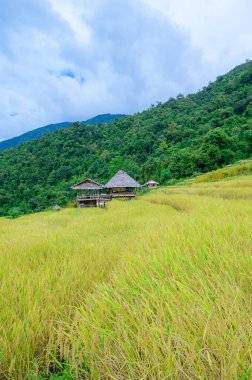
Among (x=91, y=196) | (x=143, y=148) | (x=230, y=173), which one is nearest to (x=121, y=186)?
(x=91, y=196)

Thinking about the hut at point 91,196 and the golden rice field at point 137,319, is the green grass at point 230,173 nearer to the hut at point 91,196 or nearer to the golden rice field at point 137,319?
the hut at point 91,196

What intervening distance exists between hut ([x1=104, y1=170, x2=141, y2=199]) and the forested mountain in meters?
16.4

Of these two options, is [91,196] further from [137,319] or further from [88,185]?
[137,319]

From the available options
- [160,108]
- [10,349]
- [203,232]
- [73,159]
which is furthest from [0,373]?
[160,108]

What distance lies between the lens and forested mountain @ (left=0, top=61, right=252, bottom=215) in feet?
119

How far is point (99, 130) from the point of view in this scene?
71.1m

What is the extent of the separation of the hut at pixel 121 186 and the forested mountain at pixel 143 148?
53.8 ft

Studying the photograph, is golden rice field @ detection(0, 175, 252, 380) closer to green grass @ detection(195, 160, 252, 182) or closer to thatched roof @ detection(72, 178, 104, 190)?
green grass @ detection(195, 160, 252, 182)

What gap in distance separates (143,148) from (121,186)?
3612cm

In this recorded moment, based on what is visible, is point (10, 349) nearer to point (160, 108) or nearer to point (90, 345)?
point (90, 345)

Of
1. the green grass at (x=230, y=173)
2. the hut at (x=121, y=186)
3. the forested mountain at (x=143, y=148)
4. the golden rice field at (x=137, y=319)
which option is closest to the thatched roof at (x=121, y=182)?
the hut at (x=121, y=186)

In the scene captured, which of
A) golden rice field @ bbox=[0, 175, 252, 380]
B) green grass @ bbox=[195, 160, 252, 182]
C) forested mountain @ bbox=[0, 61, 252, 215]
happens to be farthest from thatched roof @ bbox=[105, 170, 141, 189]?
golden rice field @ bbox=[0, 175, 252, 380]

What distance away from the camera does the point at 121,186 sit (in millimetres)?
24078

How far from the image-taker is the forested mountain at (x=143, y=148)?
36375 mm
